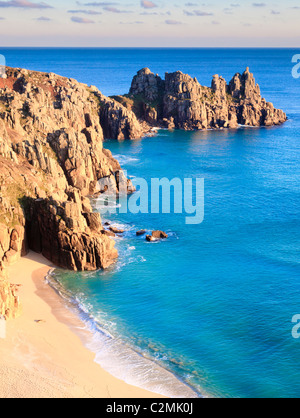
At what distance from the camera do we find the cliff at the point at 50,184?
80750 millimetres

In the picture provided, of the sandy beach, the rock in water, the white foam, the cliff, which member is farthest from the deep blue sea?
the cliff

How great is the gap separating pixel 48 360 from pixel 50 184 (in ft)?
152

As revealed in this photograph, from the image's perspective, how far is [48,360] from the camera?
57656mm

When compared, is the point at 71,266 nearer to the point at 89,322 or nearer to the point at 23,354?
the point at 89,322

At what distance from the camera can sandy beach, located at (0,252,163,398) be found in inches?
2071

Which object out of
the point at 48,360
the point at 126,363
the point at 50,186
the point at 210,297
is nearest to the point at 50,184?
the point at 50,186

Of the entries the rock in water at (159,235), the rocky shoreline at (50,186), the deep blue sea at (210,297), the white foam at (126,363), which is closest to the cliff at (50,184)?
the rocky shoreline at (50,186)

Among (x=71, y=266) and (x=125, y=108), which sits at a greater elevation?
(x=125, y=108)

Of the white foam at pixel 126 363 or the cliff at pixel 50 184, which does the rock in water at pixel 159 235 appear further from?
the white foam at pixel 126 363

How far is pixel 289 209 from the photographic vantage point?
108188mm

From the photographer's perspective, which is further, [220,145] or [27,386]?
[220,145]

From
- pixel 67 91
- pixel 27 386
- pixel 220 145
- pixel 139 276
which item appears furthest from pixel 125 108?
pixel 27 386

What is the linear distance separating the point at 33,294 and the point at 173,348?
23177 mm

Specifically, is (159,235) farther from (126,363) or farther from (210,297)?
(126,363)
